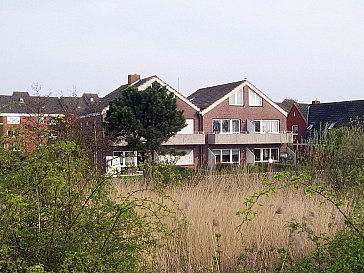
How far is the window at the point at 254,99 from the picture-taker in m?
34.2

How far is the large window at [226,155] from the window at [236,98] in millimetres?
3486

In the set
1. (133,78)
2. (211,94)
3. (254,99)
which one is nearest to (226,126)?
(211,94)

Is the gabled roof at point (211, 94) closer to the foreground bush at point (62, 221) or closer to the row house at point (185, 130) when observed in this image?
the row house at point (185, 130)

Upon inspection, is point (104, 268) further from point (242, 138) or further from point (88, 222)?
point (242, 138)

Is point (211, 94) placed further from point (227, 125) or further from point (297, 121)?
point (297, 121)

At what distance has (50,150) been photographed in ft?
9.40

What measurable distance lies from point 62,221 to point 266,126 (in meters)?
33.3

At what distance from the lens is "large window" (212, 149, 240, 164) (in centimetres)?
3325

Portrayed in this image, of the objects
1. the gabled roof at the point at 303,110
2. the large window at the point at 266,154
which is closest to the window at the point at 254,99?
the large window at the point at 266,154

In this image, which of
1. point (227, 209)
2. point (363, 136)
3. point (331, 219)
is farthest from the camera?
point (363, 136)

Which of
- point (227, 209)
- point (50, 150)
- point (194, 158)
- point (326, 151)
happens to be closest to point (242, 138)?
point (194, 158)

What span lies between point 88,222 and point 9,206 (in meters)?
0.48

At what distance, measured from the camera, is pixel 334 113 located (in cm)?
3669

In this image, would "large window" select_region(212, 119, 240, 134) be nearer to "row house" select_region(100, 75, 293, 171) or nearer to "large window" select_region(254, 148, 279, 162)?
"row house" select_region(100, 75, 293, 171)
